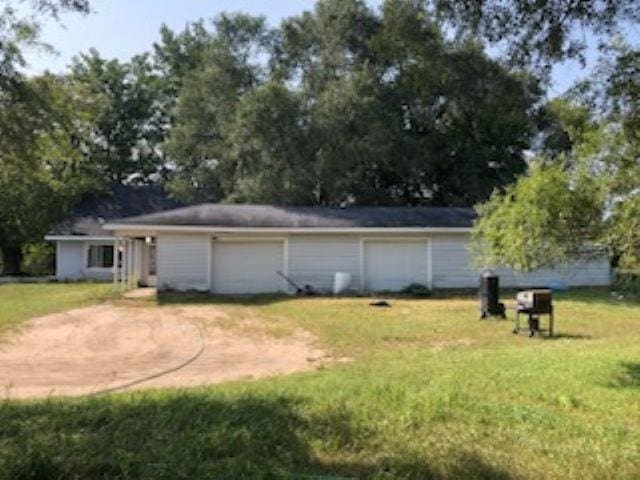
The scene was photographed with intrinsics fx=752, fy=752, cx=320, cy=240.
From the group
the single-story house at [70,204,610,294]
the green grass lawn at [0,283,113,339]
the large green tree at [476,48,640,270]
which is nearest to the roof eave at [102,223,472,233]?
the single-story house at [70,204,610,294]

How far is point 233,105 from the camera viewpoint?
37.9 m

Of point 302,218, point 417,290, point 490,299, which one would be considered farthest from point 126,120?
point 490,299

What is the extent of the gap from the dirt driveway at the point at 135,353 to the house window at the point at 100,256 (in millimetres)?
18338

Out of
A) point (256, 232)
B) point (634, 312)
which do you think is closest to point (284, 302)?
point (256, 232)

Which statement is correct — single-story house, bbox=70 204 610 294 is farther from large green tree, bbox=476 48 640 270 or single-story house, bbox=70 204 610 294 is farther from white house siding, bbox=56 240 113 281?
large green tree, bbox=476 48 640 270

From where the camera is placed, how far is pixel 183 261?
88.3 feet

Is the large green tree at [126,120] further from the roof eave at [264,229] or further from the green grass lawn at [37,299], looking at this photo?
the roof eave at [264,229]

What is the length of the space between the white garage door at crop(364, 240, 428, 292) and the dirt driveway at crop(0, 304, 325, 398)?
9.48m

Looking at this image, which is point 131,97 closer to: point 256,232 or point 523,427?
point 256,232

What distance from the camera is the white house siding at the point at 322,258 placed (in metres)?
27.7

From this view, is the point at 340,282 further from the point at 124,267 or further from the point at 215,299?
the point at 124,267

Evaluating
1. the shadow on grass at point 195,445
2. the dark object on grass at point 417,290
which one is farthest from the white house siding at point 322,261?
the shadow on grass at point 195,445

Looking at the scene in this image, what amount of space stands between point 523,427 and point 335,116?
94.2 ft

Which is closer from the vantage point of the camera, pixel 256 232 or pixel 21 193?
pixel 256 232
